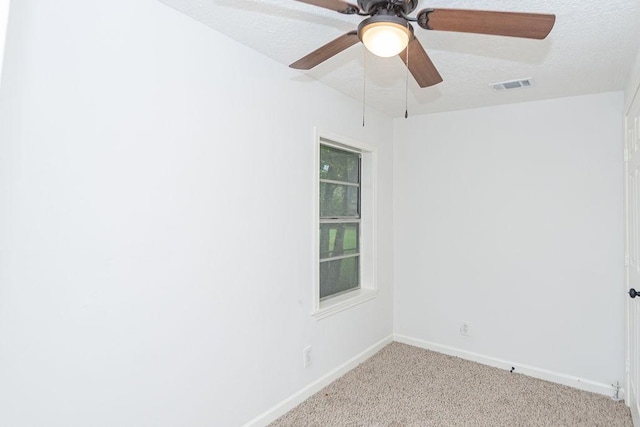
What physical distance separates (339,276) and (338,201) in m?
0.68

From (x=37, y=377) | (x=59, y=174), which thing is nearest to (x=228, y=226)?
(x=59, y=174)

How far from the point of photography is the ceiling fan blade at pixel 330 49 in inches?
57.6

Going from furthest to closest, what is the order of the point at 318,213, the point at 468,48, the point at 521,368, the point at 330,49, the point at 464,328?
the point at 464,328 → the point at 521,368 → the point at 318,213 → the point at 468,48 → the point at 330,49

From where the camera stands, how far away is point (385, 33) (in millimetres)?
1317

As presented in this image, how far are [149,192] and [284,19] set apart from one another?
1116 millimetres

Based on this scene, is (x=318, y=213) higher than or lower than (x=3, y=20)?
lower

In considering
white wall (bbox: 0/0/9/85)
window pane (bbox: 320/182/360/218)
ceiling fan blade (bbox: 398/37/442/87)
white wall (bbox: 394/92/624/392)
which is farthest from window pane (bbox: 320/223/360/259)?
white wall (bbox: 0/0/9/85)

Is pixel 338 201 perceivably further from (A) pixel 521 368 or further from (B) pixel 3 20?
(B) pixel 3 20

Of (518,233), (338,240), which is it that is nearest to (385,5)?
(338,240)

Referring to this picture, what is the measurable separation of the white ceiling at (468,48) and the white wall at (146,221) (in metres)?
0.21

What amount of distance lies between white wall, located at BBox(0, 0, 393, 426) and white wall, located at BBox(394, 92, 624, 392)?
1.54m

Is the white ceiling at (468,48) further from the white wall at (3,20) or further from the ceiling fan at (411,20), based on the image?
the white wall at (3,20)

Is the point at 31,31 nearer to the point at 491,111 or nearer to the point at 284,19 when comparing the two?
the point at 284,19

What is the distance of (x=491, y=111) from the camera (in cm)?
336
